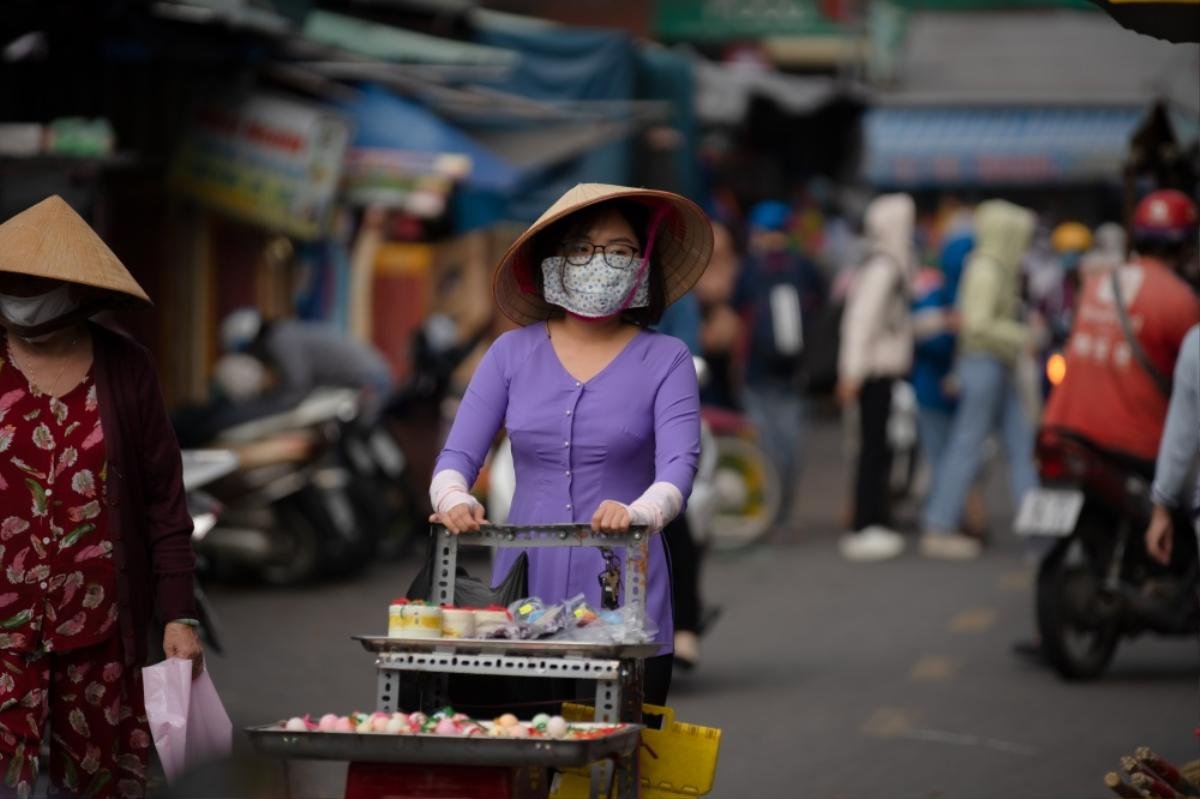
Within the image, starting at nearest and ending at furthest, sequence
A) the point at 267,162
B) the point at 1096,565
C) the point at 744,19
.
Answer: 1. the point at 1096,565
2. the point at 267,162
3. the point at 744,19

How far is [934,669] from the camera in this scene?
1052 centimetres

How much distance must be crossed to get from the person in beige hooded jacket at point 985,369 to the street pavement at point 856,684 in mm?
422

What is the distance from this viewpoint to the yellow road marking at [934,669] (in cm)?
1026

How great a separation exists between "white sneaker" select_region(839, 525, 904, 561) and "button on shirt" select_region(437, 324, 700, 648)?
30.0 feet

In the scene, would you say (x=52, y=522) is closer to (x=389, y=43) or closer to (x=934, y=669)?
(x=934, y=669)

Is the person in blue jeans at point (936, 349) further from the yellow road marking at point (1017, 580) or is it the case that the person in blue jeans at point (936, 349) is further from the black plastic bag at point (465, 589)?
the black plastic bag at point (465, 589)

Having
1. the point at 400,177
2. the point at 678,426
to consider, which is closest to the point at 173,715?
the point at 678,426

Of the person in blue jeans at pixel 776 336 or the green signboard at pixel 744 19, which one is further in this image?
the green signboard at pixel 744 19

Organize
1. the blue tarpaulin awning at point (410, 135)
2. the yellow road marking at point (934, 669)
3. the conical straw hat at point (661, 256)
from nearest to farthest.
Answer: the conical straw hat at point (661, 256) → the yellow road marking at point (934, 669) → the blue tarpaulin awning at point (410, 135)

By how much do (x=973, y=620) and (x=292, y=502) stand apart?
12.5 feet

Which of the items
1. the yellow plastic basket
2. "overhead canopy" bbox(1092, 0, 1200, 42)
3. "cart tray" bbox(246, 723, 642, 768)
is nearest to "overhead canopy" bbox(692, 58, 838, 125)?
"overhead canopy" bbox(1092, 0, 1200, 42)

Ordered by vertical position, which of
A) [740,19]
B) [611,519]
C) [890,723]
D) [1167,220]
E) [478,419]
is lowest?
[890,723]

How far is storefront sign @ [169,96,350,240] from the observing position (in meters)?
15.5

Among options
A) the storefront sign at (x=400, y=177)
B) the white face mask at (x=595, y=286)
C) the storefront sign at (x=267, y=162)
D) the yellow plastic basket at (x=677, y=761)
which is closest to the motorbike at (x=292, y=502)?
the storefront sign at (x=267, y=162)
